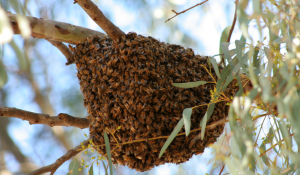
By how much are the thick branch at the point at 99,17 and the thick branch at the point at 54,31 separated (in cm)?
14

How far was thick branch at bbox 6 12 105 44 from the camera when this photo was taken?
111 cm

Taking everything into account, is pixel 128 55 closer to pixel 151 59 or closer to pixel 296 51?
pixel 151 59

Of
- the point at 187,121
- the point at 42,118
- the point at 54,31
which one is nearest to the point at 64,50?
the point at 54,31

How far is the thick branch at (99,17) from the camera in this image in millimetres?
1058

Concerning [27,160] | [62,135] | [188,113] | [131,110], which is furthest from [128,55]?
[27,160]

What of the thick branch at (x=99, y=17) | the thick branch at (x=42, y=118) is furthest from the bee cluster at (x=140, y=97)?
the thick branch at (x=42, y=118)

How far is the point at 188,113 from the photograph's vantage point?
37.1 inches

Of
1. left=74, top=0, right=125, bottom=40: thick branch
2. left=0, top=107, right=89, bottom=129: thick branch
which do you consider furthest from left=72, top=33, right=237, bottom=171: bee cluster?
left=0, top=107, right=89, bottom=129: thick branch

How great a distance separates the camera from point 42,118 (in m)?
1.22

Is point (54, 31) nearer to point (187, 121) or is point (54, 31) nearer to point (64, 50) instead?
point (64, 50)

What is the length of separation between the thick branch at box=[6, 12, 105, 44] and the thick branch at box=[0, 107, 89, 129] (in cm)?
30

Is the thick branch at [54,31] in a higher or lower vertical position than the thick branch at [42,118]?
higher

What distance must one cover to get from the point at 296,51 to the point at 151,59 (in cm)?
55

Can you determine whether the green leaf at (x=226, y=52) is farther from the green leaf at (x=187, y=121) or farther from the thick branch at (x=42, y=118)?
the thick branch at (x=42, y=118)
